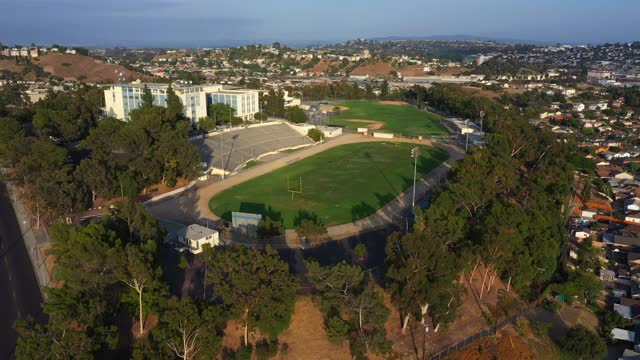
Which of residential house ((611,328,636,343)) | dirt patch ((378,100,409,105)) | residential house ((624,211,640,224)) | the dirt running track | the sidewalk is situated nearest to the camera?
residential house ((611,328,636,343))

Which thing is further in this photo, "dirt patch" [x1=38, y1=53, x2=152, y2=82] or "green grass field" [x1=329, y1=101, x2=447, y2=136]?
"dirt patch" [x1=38, y1=53, x2=152, y2=82]

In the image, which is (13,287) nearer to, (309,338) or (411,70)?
(309,338)

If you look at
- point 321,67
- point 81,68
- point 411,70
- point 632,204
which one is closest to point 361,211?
point 632,204

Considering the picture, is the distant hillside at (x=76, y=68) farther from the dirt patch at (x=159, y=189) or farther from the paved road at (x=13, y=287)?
the paved road at (x=13, y=287)

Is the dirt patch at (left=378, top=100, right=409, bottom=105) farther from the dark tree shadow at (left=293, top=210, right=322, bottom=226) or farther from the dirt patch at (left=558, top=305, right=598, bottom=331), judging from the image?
the dirt patch at (left=558, top=305, right=598, bottom=331)

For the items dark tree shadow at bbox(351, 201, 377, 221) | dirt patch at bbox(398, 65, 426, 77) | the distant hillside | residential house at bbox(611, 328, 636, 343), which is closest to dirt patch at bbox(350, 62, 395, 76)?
dirt patch at bbox(398, 65, 426, 77)

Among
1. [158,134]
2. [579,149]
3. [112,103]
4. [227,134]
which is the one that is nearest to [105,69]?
[112,103]

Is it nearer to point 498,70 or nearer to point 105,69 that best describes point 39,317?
point 105,69
